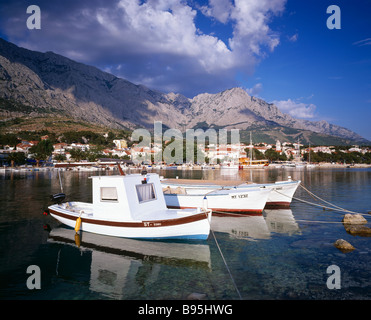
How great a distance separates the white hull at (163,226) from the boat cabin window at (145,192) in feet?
4.35

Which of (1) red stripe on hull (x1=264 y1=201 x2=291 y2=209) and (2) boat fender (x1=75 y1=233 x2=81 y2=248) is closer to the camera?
(2) boat fender (x1=75 y1=233 x2=81 y2=248)

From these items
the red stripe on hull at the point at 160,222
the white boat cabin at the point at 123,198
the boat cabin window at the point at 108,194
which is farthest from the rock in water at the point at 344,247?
the boat cabin window at the point at 108,194

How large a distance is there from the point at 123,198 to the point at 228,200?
936 centimetres

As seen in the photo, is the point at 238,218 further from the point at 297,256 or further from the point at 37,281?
the point at 37,281

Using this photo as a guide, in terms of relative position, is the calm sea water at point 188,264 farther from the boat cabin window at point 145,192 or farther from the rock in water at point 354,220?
the boat cabin window at point 145,192

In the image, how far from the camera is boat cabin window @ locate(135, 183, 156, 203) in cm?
1326

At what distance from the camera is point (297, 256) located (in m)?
10.9

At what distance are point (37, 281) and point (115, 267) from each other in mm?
2739

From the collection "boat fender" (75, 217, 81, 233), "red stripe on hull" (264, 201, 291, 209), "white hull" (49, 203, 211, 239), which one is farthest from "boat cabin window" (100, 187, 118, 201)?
"red stripe on hull" (264, 201, 291, 209)

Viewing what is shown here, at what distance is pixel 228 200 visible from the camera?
19.1 meters

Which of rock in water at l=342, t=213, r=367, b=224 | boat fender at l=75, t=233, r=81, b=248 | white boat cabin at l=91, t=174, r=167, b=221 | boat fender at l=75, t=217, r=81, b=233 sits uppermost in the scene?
white boat cabin at l=91, t=174, r=167, b=221

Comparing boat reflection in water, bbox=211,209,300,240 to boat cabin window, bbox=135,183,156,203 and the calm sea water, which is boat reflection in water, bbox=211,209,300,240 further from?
boat cabin window, bbox=135,183,156,203

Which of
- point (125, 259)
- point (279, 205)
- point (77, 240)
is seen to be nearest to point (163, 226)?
point (125, 259)
